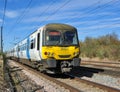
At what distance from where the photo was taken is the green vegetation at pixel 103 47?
39941 mm

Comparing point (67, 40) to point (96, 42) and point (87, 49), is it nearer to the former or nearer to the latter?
point (87, 49)

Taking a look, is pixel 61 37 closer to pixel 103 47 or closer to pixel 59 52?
pixel 59 52

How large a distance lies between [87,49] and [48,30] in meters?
32.7

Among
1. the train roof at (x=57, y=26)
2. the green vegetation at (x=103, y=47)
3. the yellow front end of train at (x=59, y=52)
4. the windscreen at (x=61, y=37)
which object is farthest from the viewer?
the green vegetation at (x=103, y=47)

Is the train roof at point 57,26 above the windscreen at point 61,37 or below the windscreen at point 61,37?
above

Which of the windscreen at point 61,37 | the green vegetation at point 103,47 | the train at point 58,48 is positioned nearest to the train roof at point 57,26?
the train at point 58,48

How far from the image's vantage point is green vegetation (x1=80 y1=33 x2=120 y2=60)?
39941 millimetres

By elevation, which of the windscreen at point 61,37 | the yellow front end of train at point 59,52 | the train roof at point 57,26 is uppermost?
the train roof at point 57,26

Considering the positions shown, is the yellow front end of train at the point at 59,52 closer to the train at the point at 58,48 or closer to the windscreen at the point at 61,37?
the train at the point at 58,48

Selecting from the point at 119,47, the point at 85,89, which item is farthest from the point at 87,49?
the point at 85,89

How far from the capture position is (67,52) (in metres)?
16.2

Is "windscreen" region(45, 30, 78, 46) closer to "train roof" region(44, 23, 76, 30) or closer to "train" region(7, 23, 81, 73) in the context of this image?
"train" region(7, 23, 81, 73)

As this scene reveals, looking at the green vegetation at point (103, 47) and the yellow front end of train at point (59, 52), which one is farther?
the green vegetation at point (103, 47)

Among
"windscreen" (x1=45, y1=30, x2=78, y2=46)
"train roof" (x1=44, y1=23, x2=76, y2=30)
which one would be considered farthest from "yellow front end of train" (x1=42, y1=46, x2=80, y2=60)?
"train roof" (x1=44, y1=23, x2=76, y2=30)
